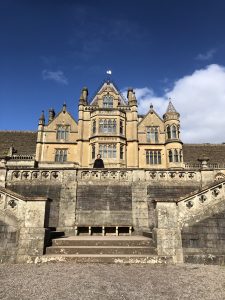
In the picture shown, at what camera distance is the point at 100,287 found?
208 inches

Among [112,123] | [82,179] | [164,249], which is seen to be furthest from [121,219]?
[112,123]

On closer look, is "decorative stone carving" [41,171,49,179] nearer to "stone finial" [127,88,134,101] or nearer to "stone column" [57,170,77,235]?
"stone column" [57,170,77,235]

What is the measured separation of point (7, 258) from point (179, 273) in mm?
5519

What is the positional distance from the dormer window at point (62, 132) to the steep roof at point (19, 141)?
3.88 m

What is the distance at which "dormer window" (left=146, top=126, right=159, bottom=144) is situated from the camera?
34969 mm

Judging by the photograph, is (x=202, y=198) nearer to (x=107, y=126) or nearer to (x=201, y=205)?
(x=201, y=205)

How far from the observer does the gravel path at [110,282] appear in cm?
486

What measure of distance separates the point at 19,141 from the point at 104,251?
30671 mm

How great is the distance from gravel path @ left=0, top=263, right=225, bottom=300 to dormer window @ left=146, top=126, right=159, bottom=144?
92.5ft

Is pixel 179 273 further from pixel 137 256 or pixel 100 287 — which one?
pixel 100 287

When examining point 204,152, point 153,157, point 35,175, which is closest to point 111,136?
point 153,157

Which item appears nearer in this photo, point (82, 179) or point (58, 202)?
point (58, 202)

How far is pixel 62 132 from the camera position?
35.2m

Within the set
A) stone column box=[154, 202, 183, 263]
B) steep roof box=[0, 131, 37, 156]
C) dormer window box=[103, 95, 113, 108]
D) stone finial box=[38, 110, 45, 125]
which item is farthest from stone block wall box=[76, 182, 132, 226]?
dormer window box=[103, 95, 113, 108]
